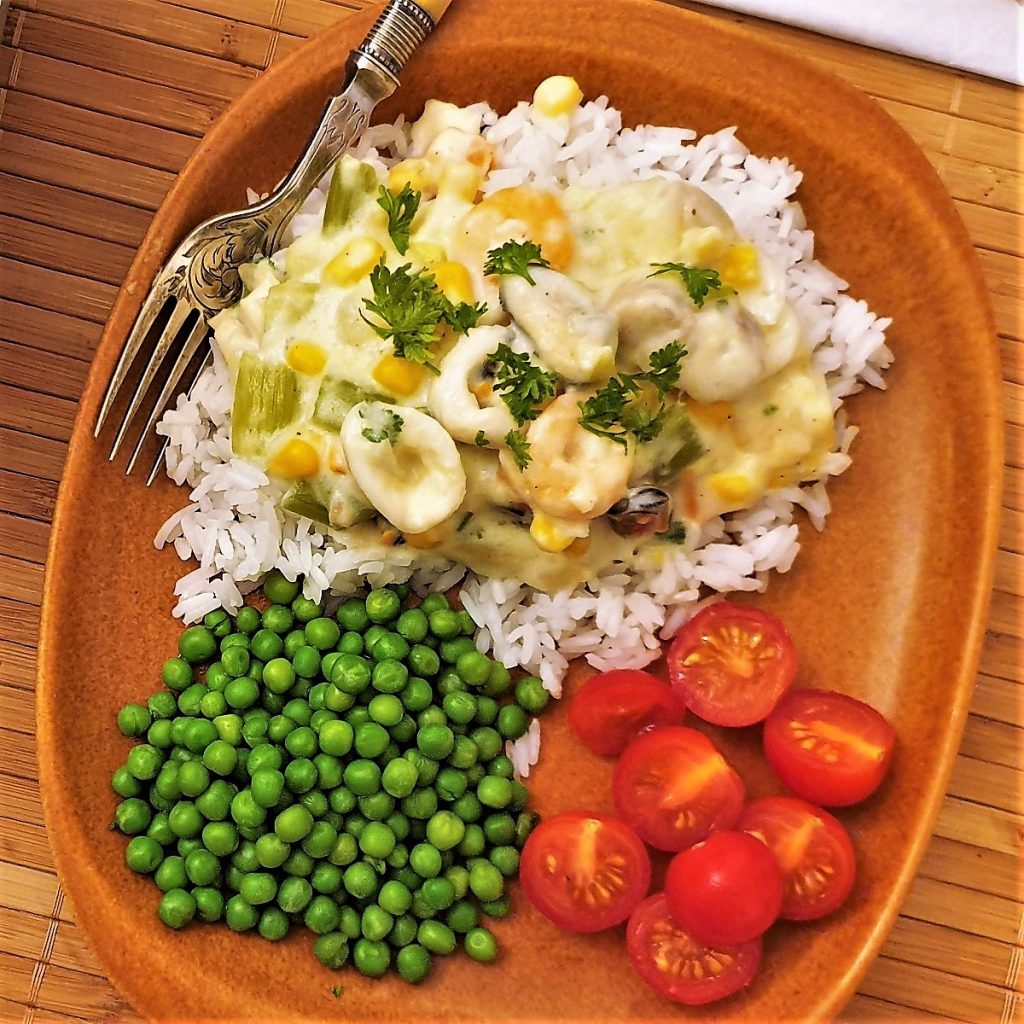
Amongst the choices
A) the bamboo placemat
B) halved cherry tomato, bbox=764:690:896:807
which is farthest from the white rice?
the bamboo placemat

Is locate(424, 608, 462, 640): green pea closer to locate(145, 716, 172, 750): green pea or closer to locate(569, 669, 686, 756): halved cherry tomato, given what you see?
locate(569, 669, 686, 756): halved cherry tomato

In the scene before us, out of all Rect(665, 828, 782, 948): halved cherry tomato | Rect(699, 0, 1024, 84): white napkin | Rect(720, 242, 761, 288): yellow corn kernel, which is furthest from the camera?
Rect(699, 0, 1024, 84): white napkin

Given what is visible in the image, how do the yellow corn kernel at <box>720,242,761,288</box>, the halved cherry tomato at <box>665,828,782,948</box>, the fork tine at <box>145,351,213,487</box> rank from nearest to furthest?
1. the halved cherry tomato at <box>665,828,782,948</box>
2. the yellow corn kernel at <box>720,242,761,288</box>
3. the fork tine at <box>145,351,213,487</box>

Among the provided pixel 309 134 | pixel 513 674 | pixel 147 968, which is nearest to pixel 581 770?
pixel 513 674

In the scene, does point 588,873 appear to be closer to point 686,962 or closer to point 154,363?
point 686,962

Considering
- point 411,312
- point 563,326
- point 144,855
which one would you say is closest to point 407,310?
point 411,312

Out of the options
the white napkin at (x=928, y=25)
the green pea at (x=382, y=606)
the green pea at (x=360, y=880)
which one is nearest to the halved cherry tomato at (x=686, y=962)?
the green pea at (x=360, y=880)
